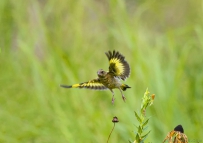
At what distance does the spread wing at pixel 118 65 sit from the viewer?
152 cm

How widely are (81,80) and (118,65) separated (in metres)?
3.68

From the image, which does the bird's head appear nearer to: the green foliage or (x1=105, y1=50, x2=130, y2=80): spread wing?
(x1=105, y1=50, x2=130, y2=80): spread wing

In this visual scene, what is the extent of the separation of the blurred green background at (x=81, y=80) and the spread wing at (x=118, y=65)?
2.60 metres

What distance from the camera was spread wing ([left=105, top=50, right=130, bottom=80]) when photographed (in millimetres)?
1521

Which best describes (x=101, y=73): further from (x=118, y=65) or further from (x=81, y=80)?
(x=81, y=80)

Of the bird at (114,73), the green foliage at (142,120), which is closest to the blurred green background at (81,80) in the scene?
the bird at (114,73)

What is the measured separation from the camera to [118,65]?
1.54 meters

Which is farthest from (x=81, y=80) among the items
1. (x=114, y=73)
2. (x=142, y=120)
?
(x=142, y=120)

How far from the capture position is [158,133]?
511 cm

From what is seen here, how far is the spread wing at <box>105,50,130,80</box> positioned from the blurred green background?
102 inches

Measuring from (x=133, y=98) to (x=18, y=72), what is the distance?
4.18ft

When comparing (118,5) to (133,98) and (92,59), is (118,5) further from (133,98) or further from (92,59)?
(92,59)

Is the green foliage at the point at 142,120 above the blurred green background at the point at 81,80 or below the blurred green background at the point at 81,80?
below

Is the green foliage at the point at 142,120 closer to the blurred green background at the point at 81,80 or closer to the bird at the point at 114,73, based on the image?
the bird at the point at 114,73
